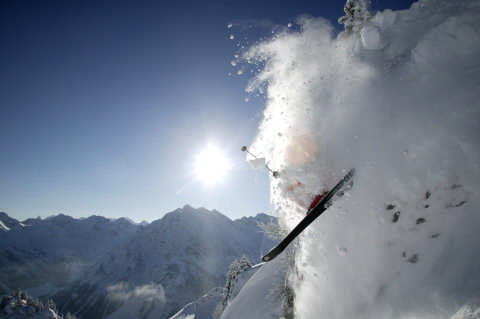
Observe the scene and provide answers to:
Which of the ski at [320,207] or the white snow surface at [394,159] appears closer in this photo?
the white snow surface at [394,159]

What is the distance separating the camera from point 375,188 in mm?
2668

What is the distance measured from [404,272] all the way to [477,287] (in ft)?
2.08

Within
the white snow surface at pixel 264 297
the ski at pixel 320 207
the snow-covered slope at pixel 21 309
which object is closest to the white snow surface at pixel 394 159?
the ski at pixel 320 207

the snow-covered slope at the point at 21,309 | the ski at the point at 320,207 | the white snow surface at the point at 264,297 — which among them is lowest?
the snow-covered slope at the point at 21,309

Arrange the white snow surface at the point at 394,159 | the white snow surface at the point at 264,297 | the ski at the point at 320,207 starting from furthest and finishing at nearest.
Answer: the white snow surface at the point at 264,297
the ski at the point at 320,207
the white snow surface at the point at 394,159

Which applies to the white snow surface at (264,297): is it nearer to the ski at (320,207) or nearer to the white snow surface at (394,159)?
the white snow surface at (394,159)

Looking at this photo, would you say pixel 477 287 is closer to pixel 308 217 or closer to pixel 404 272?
pixel 404 272

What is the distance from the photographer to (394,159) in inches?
97.9

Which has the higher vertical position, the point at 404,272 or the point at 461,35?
the point at 461,35

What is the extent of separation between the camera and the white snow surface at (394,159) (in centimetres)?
211

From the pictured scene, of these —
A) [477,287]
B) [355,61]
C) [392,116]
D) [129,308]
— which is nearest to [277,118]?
[355,61]

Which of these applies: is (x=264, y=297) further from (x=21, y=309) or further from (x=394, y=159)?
(x=21, y=309)

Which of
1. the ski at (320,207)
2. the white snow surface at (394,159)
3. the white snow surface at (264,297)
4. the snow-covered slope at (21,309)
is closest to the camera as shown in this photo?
the white snow surface at (394,159)

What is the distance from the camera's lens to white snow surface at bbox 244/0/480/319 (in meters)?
2.11
